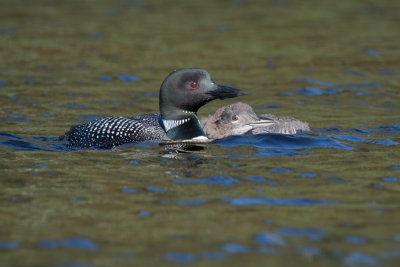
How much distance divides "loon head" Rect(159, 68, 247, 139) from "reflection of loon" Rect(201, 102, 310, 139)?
1.20 feet

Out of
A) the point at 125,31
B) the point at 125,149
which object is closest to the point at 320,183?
the point at 125,149

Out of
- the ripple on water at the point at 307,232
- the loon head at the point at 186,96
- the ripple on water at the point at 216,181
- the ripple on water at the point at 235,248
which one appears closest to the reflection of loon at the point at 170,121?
the loon head at the point at 186,96

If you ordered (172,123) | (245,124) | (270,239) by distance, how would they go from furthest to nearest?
(245,124) → (172,123) → (270,239)

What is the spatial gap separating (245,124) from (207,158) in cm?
120

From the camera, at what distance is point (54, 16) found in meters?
15.6

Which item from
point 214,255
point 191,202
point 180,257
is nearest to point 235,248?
point 214,255

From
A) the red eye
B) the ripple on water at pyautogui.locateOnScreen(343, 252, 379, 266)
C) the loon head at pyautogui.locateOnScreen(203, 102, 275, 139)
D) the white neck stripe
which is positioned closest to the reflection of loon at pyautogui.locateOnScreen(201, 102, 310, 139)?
the loon head at pyautogui.locateOnScreen(203, 102, 275, 139)

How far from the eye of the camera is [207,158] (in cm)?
637

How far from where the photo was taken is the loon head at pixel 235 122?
740cm

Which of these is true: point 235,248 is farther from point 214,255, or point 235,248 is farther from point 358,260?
point 358,260

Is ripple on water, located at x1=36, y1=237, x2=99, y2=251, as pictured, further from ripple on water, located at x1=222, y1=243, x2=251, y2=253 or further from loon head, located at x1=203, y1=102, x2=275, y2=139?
loon head, located at x1=203, y1=102, x2=275, y2=139

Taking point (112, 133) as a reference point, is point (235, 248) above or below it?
below

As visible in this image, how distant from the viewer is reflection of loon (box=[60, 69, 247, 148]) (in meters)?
6.94

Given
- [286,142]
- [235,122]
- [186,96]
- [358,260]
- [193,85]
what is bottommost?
[358,260]
